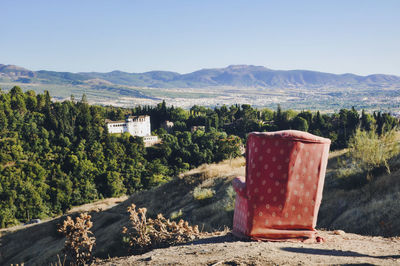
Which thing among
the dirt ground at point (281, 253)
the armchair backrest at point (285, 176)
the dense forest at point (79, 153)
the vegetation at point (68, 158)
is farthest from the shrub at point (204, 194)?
the vegetation at point (68, 158)

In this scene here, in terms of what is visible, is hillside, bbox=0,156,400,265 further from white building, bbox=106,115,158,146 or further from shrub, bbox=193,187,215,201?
white building, bbox=106,115,158,146

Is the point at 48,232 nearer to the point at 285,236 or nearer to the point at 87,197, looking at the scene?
the point at 285,236

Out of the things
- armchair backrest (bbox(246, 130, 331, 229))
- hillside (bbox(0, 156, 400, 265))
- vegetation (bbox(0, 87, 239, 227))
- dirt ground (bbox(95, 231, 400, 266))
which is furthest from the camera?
vegetation (bbox(0, 87, 239, 227))

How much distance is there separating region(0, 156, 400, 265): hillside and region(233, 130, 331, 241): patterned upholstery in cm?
29

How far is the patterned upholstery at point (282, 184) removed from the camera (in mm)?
5148

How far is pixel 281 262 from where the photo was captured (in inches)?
172

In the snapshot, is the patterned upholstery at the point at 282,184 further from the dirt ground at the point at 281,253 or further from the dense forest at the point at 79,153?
the dense forest at the point at 79,153

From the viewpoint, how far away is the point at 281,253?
472 centimetres

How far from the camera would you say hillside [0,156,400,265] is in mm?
4703

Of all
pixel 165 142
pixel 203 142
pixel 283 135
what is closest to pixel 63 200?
pixel 165 142

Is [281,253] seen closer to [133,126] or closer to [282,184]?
[282,184]

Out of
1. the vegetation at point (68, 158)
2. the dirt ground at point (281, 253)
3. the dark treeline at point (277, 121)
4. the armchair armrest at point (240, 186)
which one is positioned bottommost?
the vegetation at point (68, 158)

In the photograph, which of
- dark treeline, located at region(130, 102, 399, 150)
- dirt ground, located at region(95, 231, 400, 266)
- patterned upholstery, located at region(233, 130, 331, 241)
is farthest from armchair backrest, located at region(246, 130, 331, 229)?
dark treeline, located at region(130, 102, 399, 150)

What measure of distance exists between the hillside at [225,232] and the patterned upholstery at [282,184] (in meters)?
0.29
